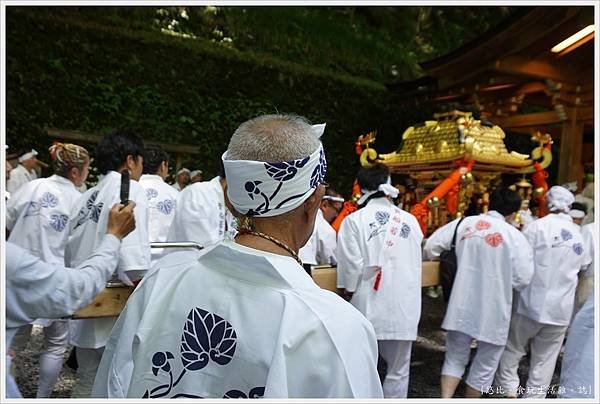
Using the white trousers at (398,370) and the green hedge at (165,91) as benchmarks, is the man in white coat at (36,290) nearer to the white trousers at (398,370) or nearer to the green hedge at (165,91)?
the white trousers at (398,370)

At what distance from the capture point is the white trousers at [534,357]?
436cm

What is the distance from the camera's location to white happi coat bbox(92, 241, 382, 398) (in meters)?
1.20

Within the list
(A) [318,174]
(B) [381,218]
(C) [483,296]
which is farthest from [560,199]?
(A) [318,174]

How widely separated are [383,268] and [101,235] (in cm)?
208

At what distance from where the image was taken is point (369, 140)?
20.4ft

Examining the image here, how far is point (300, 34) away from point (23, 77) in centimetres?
569

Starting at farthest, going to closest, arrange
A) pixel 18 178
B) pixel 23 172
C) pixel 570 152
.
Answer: pixel 570 152
pixel 23 172
pixel 18 178

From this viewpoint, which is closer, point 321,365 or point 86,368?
point 321,365

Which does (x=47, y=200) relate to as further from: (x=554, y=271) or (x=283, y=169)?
(x=554, y=271)

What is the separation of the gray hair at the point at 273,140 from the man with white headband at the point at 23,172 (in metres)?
6.21

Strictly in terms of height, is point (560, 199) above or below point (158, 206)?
above

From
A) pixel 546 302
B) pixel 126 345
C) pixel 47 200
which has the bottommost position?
pixel 546 302

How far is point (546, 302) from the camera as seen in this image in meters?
4.34

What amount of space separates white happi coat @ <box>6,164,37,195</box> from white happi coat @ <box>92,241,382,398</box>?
599 cm
